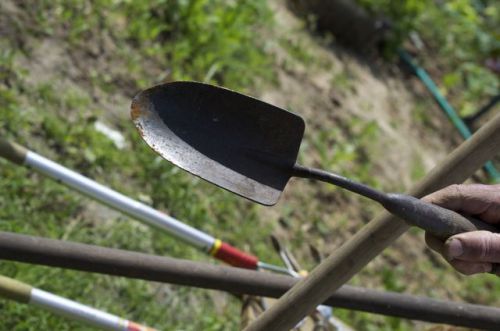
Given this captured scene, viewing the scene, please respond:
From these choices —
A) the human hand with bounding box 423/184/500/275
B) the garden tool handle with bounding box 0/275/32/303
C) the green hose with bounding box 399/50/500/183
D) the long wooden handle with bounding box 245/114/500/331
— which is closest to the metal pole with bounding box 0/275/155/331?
the garden tool handle with bounding box 0/275/32/303

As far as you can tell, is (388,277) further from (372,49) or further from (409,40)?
(409,40)

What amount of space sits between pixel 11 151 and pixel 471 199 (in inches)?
57.2

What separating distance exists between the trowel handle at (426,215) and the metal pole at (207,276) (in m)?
0.47

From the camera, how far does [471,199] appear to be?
1.67 m

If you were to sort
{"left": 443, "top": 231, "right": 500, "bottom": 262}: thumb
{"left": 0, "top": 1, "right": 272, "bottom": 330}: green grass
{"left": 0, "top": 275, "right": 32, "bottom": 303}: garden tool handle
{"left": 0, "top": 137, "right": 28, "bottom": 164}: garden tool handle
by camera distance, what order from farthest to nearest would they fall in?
{"left": 0, "top": 1, "right": 272, "bottom": 330}: green grass → {"left": 0, "top": 137, "right": 28, "bottom": 164}: garden tool handle → {"left": 0, "top": 275, "right": 32, "bottom": 303}: garden tool handle → {"left": 443, "top": 231, "right": 500, "bottom": 262}: thumb

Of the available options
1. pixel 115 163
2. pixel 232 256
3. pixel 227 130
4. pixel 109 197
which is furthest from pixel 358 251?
pixel 115 163

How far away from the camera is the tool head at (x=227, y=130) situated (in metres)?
1.77

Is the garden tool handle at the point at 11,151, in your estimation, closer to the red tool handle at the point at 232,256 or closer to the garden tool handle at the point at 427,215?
the red tool handle at the point at 232,256

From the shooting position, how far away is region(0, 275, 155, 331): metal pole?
216 cm

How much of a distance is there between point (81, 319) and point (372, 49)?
13.5 feet

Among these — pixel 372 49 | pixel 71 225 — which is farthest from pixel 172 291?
pixel 372 49

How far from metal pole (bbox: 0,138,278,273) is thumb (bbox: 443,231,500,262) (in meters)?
1.07

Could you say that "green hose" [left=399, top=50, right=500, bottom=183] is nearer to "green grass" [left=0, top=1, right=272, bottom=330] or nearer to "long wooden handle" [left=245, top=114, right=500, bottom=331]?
"green grass" [left=0, top=1, right=272, bottom=330]

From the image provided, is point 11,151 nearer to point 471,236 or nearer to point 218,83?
point 471,236
